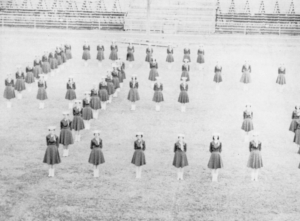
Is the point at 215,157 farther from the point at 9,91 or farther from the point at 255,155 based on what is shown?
the point at 9,91

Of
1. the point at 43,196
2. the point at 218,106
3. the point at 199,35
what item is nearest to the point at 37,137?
the point at 43,196

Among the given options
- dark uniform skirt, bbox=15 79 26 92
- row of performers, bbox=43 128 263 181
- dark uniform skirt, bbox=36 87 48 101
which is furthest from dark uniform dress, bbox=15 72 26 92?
row of performers, bbox=43 128 263 181

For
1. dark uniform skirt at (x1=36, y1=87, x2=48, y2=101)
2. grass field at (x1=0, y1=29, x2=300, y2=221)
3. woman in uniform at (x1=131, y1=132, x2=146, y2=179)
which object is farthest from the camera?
dark uniform skirt at (x1=36, y1=87, x2=48, y2=101)

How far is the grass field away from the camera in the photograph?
37.8ft

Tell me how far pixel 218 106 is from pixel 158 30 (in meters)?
Result: 17.8

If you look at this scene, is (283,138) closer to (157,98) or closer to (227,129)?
(227,129)

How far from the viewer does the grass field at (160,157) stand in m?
11.5

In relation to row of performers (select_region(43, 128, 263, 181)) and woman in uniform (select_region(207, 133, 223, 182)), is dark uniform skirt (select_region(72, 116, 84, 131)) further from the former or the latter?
woman in uniform (select_region(207, 133, 223, 182))

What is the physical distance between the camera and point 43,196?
1202 centimetres

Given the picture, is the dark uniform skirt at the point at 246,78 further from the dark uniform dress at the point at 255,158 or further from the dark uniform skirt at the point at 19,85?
the dark uniform skirt at the point at 19,85

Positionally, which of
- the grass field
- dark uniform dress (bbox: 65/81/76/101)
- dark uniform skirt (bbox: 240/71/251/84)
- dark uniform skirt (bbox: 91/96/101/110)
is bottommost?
the grass field

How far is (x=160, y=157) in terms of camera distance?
Result: 14766 mm

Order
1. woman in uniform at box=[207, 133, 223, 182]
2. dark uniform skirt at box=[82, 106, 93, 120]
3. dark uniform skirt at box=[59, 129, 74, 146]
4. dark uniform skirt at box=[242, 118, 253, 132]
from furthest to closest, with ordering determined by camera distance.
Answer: dark uniform skirt at box=[82, 106, 93, 120] < dark uniform skirt at box=[242, 118, 253, 132] < dark uniform skirt at box=[59, 129, 74, 146] < woman in uniform at box=[207, 133, 223, 182]

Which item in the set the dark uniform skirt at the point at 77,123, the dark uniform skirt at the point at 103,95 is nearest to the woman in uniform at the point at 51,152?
the dark uniform skirt at the point at 77,123
